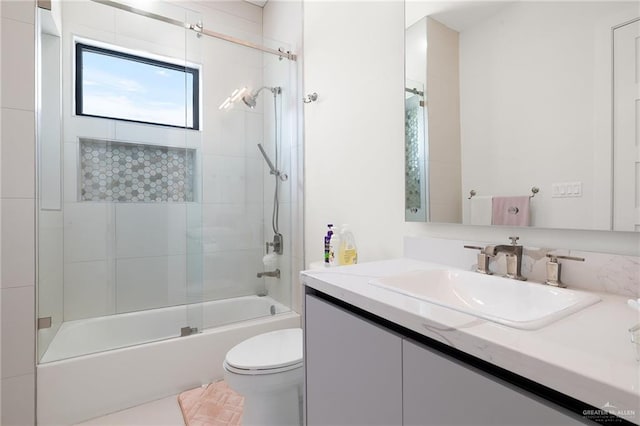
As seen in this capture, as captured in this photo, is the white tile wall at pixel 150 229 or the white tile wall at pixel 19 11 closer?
the white tile wall at pixel 19 11

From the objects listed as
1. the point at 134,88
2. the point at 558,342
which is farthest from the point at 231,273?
the point at 558,342

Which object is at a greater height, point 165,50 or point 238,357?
point 165,50

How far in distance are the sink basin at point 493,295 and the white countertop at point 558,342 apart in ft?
0.06

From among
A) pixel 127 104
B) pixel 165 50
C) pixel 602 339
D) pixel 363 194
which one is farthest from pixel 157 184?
pixel 602 339

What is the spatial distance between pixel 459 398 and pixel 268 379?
0.90 metres

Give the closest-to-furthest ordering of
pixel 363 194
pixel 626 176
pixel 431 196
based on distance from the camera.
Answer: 1. pixel 626 176
2. pixel 431 196
3. pixel 363 194

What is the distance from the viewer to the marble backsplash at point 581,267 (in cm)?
75

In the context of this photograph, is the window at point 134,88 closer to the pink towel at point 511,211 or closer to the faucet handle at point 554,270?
the pink towel at point 511,211

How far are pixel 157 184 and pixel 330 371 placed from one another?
1822 mm

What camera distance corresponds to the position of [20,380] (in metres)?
1.42

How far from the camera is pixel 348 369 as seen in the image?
0.79 meters

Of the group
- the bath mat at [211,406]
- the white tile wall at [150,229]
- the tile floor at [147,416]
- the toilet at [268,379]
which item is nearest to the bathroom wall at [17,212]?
the tile floor at [147,416]

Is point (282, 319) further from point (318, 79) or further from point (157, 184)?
A: point (318, 79)

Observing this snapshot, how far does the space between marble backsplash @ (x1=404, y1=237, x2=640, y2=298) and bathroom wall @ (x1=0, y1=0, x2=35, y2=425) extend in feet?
6.35
